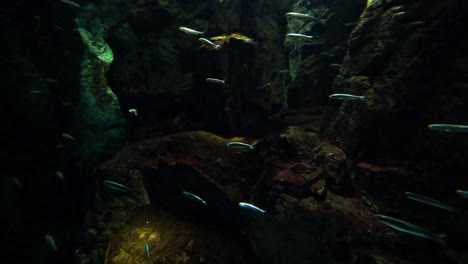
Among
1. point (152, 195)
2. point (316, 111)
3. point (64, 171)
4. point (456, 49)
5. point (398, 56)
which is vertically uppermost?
point (456, 49)

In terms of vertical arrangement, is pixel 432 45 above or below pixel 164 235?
above

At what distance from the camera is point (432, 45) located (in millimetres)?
5090

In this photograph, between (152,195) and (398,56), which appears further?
(152,195)

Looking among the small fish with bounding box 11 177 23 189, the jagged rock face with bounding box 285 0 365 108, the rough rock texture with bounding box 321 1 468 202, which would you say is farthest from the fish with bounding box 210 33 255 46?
the small fish with bounding box 11 177 23 189

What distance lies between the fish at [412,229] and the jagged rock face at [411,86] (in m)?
1.17

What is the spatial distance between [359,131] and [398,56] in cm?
154

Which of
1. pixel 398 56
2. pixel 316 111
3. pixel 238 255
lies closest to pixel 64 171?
pixel 238 255

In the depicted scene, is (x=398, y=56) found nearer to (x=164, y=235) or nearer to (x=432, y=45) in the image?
(x=432, y=45)

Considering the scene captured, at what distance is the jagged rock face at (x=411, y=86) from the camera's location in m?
4.83

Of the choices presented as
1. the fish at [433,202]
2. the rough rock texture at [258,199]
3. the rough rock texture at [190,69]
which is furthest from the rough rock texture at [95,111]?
the fish at [433,202]

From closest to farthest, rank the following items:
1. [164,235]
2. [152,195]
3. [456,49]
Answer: [456,49], [164,235], [152,195]

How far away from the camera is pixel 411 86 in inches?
204

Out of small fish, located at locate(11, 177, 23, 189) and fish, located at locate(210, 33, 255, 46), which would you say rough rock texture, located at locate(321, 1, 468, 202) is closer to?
fish, located at locate(210, 33, 255, 46)

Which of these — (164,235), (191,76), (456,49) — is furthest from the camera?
(191,76)
